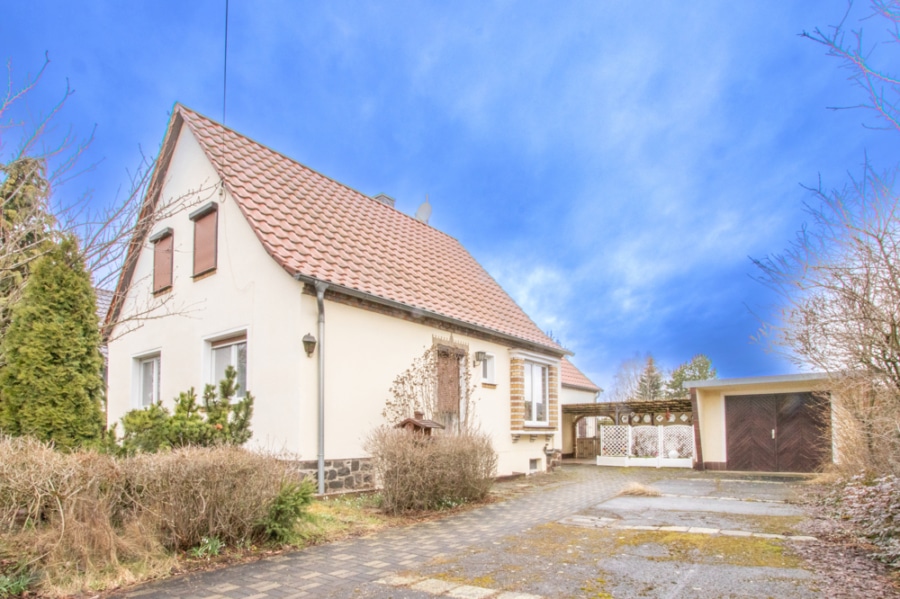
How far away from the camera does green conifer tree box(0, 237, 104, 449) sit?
669 cm

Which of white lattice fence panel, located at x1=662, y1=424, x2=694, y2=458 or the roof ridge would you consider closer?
the roof ridge

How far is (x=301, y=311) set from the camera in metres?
9.10

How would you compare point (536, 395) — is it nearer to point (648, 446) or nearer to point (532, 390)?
point (532, 390)

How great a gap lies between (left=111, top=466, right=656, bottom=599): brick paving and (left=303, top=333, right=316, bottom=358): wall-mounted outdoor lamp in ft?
10.2

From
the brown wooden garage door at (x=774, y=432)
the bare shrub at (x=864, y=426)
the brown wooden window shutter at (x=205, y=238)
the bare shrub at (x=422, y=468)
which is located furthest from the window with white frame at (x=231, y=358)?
the brown wooden garage door at (x=774, y=432)

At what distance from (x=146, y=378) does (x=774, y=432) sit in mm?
17501

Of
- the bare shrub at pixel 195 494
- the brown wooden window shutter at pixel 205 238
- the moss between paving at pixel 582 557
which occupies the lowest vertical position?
the moss between paving at pixel 582 557

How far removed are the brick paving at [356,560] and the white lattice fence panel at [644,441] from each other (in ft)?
37.0

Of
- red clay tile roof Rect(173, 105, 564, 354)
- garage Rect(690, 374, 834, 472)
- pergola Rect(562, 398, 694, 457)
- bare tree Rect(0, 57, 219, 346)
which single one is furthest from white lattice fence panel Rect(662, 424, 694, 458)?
bare tree Rect(0, 57, 219, 346)

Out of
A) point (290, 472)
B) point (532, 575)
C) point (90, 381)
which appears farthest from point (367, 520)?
point (90, 381)

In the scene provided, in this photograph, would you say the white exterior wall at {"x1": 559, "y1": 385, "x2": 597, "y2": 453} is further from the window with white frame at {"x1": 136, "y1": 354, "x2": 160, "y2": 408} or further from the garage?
the window with white frame at {"x1": 136, "y1": 354, "x2": 160, "y2": 408}

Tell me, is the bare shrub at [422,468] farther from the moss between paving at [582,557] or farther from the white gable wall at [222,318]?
the moss between paving at [582,557]

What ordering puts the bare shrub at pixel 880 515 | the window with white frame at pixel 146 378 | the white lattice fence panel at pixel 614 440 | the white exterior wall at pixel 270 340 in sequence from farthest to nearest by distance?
the white lattice fence panel at pixel 614 440 < the window with white frame at pixel 146 378 < the white exterior wall at pixel 270 340 < the bare shrub at pixel 880 515

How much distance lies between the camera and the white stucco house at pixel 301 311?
30.4ft
